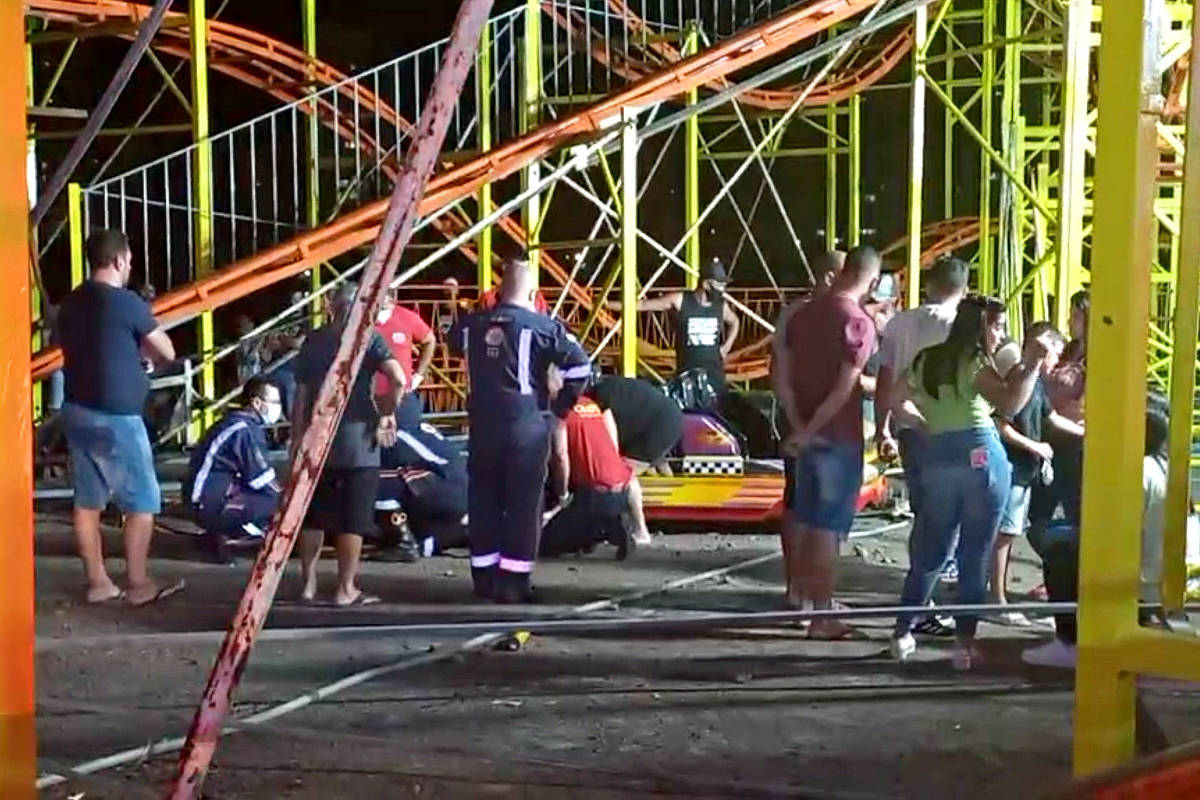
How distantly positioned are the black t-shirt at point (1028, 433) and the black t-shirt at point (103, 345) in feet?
12.9

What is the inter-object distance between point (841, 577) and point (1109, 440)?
18.7ft

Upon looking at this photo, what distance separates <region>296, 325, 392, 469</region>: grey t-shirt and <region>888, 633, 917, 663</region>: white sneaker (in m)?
2.60

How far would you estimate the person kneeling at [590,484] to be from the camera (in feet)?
27.6

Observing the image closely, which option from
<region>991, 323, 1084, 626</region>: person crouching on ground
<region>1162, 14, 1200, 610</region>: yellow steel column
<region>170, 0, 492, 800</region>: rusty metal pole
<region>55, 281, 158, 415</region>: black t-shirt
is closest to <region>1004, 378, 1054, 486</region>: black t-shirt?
<region>991, 323, 1084, 626</region>: person crouching on ground

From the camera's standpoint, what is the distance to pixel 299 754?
4809mm

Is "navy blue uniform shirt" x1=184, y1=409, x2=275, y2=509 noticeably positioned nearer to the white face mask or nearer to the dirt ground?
the white face mask

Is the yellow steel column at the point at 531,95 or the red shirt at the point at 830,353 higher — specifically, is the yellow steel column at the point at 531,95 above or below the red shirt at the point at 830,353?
above

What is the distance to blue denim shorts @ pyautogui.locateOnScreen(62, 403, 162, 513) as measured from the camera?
7.02 meters

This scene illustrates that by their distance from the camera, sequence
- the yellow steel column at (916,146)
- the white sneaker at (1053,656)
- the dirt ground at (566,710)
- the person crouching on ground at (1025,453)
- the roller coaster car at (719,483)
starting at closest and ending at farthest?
the dirt ground at (566,710) → the white sneaker at (1053,656) → the person crouching on ground at (1025,453) → the roller coaster car at (719,483) → the yellow steel column at (916,146)

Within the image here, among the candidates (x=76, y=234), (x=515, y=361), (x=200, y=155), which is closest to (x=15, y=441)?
(x=515, y=361)

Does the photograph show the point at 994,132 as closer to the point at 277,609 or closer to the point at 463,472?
the point at 463,472

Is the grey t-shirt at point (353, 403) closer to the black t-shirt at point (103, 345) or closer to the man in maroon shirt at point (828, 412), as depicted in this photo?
the black t-shirt at point (103, 345)

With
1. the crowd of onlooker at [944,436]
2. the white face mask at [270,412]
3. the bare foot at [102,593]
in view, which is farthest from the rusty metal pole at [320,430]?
the white face mask at [270,412]

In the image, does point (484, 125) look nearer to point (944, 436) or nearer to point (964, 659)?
point (944, 436)
